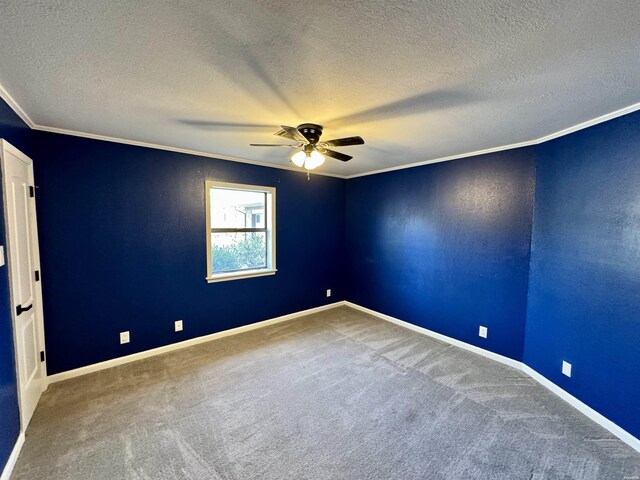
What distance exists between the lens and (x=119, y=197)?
9.42ft

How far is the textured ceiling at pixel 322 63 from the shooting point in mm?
1104

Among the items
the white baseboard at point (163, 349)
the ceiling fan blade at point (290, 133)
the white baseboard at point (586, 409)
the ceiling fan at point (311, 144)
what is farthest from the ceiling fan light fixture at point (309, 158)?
the white baseboard at point (586, 409)

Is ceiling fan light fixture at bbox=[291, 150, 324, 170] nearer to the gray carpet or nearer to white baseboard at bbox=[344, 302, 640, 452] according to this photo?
the gray carpet

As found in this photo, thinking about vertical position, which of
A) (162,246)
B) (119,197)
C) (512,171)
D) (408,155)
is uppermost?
(408,155)

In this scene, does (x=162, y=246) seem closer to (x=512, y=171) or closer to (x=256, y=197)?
(x=256, y=197)

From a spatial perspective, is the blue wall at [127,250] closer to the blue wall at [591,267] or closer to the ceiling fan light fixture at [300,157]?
the ceiling fan light fixture at [300,157]

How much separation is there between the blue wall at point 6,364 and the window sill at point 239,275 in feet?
5.95

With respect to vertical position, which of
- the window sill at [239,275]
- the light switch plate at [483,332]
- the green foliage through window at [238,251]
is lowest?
the light switch plate at [483,332]

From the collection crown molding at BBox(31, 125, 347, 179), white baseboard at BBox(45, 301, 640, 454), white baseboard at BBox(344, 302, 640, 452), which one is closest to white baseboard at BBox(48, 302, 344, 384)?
white baseboard at BBox(45, 301, 640, 454)

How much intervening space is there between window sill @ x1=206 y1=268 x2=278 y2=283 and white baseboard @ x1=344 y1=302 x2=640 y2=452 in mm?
2000

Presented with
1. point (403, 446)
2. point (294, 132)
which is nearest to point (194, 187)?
point (294, 132)

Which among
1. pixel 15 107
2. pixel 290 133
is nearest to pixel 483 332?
pixel 290 133

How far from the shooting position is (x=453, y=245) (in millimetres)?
3498

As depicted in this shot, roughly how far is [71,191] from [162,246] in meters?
0.96
